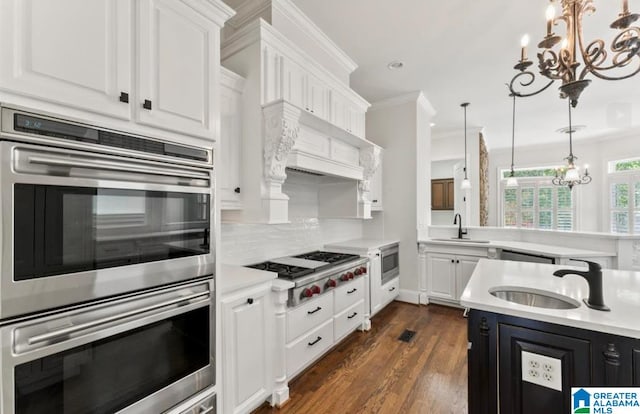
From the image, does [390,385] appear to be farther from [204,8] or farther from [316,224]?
[204,8]

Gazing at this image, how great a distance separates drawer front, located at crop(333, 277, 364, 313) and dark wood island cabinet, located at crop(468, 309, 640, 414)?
1411 mm

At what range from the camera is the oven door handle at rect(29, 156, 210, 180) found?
97cm

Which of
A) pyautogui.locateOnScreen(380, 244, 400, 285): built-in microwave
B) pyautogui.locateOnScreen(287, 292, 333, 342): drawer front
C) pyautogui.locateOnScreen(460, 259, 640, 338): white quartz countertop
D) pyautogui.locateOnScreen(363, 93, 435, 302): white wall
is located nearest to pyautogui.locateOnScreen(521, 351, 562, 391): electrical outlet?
pyautogui.locateOnScreen(460, 259, 640, 338): white quartz countertop

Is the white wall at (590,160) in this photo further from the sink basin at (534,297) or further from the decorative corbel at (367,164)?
the sink basin at (534,297)

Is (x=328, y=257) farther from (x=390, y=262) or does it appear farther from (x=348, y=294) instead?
(x=390, y=262)

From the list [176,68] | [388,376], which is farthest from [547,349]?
[176,68]

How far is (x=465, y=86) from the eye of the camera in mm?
3963

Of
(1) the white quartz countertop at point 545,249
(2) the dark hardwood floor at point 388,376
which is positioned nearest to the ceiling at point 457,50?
(1) the white quartz countertop at point 545,249

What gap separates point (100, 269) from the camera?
1096mm

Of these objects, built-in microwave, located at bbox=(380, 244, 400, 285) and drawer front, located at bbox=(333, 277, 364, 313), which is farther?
built-in microwave, located at bbox=(380, 244, 400, 285)

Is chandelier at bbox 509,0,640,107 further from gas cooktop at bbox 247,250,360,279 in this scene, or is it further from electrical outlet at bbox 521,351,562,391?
gas cooktop at bbox 247,250,360,279

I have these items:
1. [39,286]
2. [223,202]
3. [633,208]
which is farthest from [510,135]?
[39,286]

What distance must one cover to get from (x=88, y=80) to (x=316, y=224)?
2.76 meters

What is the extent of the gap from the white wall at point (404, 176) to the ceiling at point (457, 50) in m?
0.27
